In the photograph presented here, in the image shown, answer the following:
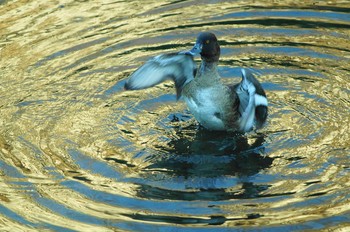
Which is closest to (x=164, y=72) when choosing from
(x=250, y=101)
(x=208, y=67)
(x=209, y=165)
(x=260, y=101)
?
(x=208, y=67)

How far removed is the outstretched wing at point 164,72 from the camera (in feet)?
27.9

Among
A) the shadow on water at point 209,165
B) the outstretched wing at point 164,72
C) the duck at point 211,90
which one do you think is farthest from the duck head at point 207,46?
the shadow on water at point 209,165

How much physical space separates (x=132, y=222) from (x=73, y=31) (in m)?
5.18

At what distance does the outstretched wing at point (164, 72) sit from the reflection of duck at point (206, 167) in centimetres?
63

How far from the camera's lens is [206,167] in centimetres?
791

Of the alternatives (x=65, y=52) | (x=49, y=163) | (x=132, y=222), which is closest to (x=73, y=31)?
(x=65, y=52)

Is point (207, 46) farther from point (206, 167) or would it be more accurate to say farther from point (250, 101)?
point (206, 167)

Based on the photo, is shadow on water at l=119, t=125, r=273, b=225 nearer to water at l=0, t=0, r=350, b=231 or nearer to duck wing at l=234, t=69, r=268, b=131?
water at l=0, t=0, r=350, b=231

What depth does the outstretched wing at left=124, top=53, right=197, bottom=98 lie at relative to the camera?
27.9 feet

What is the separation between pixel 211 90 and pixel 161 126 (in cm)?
72

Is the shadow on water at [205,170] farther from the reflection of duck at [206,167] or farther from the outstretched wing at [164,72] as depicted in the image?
the outstretched wing at [164,72]

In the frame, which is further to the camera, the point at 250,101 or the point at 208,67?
the point at 208,67

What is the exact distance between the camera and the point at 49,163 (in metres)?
7.94

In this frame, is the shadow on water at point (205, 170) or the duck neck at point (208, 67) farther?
the duck neck at point (208, 67)
